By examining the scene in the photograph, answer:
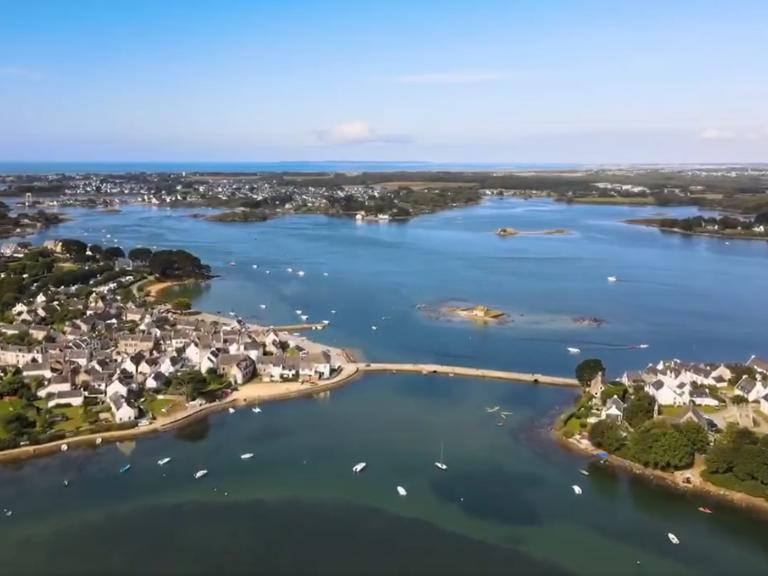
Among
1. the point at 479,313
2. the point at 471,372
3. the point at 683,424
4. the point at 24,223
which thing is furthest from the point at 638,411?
the point at 24,223

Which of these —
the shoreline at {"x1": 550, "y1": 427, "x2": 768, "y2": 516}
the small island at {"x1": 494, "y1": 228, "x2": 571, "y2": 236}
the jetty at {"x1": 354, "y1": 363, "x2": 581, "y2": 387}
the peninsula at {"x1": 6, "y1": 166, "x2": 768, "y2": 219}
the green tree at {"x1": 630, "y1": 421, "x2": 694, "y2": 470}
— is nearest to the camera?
the shoreline at {"x1": 550, "y1": 427, "x2": 768, "y2": 516}

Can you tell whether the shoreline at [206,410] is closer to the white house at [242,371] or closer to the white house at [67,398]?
the white house at [242,371]

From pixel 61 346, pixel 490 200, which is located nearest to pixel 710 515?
pixel 61 346

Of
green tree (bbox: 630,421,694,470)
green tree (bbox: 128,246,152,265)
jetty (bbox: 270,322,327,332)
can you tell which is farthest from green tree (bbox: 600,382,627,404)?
green tree (bbox: 128,246,152,265)

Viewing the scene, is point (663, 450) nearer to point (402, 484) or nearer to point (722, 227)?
point (402, 484)

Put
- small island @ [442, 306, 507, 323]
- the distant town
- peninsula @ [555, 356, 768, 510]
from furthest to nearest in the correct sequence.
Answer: small island @ [442, 306, 507, 323] < the distant town < peninsula @ [555, 356, 768, 510]

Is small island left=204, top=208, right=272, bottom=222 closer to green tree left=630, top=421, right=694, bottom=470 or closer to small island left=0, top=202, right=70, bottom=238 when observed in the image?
small island left=0, top=202, right=70, bottom=238

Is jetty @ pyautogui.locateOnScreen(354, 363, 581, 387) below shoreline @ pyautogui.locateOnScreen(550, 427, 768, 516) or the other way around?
the other way around

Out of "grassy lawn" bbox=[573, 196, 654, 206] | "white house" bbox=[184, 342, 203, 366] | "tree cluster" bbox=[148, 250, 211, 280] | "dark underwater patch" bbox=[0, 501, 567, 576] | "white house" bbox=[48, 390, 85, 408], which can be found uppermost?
"grassy lawn" bbox=[573, 196, 654, 206]
